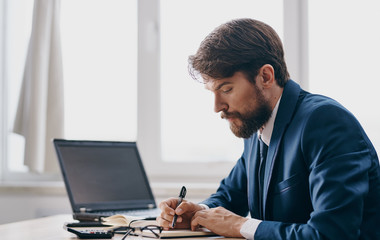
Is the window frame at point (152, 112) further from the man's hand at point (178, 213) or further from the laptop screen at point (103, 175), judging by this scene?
the man's hand at point (178, 213)

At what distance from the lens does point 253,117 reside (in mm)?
1754

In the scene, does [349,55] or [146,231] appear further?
[349,55]

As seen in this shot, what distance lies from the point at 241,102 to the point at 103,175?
2.51ft

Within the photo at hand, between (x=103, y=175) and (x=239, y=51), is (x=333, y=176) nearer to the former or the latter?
(x=239, y=51)

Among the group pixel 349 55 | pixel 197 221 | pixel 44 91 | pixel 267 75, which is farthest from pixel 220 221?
pixel 44 91

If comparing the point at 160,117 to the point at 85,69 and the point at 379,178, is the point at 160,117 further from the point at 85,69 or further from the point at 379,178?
the point at 379,178

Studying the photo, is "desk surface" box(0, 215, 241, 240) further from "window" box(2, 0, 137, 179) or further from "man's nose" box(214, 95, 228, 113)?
"window" box(2, 0, 137, 179)

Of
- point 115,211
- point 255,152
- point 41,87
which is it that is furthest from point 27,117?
point 255,152

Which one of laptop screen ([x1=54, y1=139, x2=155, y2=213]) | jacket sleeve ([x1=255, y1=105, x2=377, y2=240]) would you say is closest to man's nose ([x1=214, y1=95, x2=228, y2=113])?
jacket sleeve ([x1=255, y1=105, x2=377, y2=240])

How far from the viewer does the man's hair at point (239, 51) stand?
5.49 feet

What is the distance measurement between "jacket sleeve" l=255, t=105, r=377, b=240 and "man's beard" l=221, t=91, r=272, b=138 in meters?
0.24

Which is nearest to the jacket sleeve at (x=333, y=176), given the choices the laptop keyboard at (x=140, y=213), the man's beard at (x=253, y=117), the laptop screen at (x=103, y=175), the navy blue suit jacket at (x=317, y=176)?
the navy blue suit jacket at (x=317, y=176)

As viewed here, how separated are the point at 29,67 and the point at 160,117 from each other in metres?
0.84

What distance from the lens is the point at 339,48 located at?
285 cm
